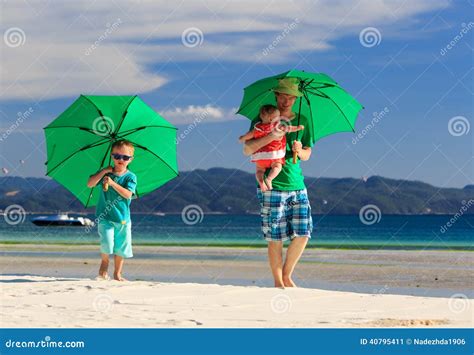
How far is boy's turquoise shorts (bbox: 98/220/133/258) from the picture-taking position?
9.91 meters

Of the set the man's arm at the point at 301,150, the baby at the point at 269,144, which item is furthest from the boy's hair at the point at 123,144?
the man's arm at the point at 301,150

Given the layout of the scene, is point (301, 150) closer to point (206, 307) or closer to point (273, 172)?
point (273, 172)

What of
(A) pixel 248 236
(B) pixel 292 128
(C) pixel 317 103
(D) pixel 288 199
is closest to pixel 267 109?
→ (B) pixel 292 128

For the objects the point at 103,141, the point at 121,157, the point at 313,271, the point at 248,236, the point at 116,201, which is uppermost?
the point at 248,236

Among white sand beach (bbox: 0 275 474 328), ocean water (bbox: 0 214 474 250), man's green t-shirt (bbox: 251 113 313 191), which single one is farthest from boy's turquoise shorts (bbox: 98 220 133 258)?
ocean water (bbox: 0 214 474 250)

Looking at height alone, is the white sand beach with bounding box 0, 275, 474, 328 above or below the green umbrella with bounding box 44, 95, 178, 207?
below

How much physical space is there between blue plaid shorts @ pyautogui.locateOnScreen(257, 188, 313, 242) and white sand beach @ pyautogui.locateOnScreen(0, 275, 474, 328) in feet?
1.92

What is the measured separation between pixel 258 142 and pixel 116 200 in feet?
6.82

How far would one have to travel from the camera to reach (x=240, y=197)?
340ft

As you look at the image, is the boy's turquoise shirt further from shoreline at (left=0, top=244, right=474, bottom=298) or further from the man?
shoreline at (left=0, top=244, right=474, bottom=298)

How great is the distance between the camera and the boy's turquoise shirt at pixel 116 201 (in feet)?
32.2

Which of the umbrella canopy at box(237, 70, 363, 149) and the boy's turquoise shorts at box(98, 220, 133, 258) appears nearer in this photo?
the umbrella canopy at box(237, 70, 363, 149)

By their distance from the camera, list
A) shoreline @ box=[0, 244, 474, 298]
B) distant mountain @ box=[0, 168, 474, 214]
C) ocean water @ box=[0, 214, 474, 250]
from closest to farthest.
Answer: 1. shoreline @ box=[0, 244, 474, 298]
2. ocean water @ box=[0, 214, 474, 250]
3. distant mountain @ box=[0, 168, 474, 214]

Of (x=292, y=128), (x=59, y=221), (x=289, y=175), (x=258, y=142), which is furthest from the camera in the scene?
(x=59, y=221)
